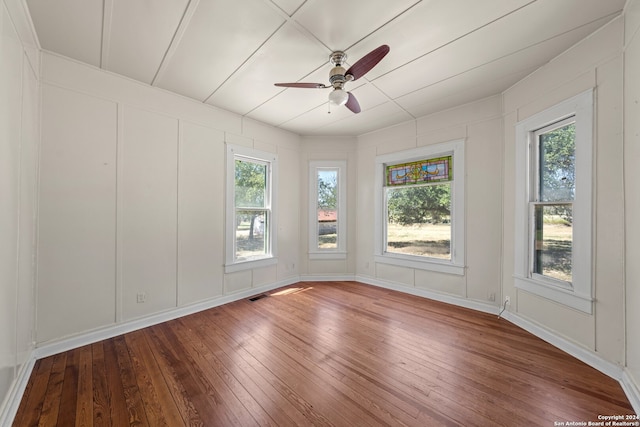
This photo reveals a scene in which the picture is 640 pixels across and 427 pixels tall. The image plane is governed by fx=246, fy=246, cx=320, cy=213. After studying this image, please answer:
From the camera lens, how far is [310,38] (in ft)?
6.88

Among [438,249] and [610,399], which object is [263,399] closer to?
[610,399]

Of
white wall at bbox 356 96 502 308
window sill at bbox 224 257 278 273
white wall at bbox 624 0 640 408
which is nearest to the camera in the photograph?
white wall at bbox 624 0 640 408

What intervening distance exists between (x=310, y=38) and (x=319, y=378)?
2802 mm

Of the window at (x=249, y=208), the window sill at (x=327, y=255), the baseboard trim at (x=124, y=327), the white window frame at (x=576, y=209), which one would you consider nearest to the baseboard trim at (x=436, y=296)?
the window sill at (x=327, y=255)

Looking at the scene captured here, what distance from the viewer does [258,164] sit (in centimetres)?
413

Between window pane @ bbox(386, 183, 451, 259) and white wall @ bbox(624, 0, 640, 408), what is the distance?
1.92 m

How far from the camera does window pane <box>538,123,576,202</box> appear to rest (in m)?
2.39

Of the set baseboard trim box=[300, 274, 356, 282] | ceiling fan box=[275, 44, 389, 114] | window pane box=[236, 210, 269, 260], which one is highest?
ceiling fan box=[275, 44, 389, 114]

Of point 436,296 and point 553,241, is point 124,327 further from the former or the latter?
point 553,241

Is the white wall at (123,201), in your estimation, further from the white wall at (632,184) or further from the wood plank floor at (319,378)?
the white wall at (632,184)

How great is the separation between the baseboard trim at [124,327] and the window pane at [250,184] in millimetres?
1416

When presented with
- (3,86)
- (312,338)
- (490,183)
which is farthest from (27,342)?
(490,183)

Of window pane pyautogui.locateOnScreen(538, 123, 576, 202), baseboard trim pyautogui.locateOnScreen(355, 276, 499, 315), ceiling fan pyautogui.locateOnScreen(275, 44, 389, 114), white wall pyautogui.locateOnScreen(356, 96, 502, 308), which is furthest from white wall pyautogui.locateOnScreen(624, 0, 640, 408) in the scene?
ceiling fan pyautogui.locateOnScreen(275, 44, 389, 114)

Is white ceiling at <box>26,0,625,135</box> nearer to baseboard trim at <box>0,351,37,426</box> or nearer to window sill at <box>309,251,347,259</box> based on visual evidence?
baseboard trim at <box>0,351,37,426</box>
